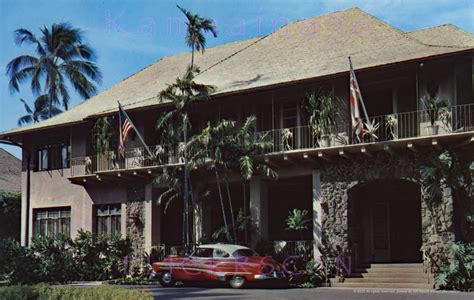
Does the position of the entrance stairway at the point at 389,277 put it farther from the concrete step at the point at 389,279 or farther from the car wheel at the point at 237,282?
the car wheel at the point at 237,282

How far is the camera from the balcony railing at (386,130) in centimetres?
2119

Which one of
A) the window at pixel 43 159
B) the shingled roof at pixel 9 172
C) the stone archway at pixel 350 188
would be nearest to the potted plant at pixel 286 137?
the stone archway at pixel 350 188

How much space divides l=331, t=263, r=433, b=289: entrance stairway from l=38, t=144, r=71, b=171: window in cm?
1391

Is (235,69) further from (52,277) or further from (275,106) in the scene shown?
(52,277)

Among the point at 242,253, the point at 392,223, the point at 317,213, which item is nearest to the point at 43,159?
the point at 242,253

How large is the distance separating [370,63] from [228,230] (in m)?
7.31

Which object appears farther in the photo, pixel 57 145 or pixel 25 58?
pixel 25 58

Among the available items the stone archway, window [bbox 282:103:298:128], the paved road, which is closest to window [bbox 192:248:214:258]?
the paved road

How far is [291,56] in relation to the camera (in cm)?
2691

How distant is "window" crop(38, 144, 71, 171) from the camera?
31.2m

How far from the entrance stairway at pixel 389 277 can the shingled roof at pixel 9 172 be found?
25.0 metres

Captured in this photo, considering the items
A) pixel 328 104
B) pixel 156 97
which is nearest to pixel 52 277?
pixel 156 97

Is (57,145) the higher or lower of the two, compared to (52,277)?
higher

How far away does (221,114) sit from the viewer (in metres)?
26.3
